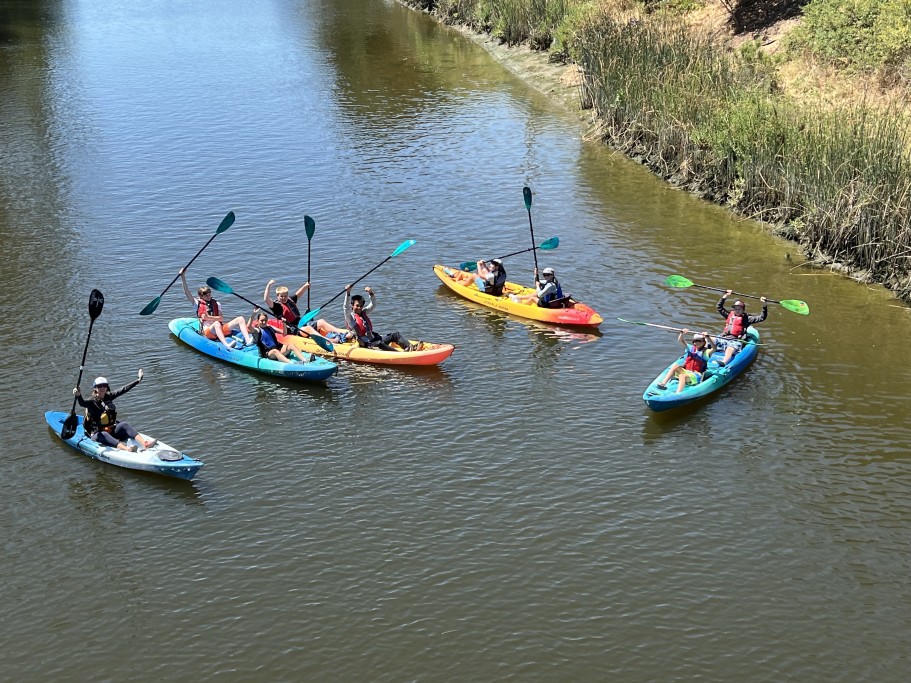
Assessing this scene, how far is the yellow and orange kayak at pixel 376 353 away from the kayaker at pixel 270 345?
14 centimetres

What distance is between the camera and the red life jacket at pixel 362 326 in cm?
2230

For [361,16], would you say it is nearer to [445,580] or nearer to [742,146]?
[742,146]

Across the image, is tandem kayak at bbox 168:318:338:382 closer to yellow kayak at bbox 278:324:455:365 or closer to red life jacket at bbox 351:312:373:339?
yellow kayak at bbox 278:324:455:365

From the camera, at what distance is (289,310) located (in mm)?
22812

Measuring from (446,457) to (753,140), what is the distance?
14.6 m

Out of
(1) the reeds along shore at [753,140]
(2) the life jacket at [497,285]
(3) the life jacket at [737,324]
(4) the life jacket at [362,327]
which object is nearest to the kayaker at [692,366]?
(3) the life jacket at [737,324]

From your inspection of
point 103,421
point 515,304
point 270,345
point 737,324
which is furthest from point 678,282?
point 103,421

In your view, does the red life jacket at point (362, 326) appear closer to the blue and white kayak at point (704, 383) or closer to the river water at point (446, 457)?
the river water at point (446, 457)

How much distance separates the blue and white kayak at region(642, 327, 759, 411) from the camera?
64.3ft

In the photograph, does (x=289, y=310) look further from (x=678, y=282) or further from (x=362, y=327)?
(x=678, y=282)

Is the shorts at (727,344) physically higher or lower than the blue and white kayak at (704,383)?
higher

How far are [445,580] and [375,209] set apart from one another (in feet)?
58.1

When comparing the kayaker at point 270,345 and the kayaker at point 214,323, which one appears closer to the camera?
the kayaker at point 270,345

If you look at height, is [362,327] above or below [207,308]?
below
